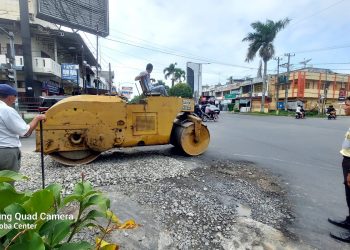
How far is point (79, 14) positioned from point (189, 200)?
22.1 meters

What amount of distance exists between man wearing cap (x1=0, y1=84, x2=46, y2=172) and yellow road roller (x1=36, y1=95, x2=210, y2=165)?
6.53 ft

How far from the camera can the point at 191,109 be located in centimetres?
717

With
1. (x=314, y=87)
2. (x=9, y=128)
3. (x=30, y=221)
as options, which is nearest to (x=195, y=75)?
(x=9, y=128)

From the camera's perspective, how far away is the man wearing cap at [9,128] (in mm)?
3193

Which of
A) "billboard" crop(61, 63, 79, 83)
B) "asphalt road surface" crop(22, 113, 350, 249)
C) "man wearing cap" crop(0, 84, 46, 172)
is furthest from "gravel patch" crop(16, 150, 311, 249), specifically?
"billboard" crop(61, 63, 79, 83)

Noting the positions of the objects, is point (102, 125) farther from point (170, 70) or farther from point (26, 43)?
point (170, 70)

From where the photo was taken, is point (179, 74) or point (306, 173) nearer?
point (306, 173)

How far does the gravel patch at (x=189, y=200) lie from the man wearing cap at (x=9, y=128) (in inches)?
44.2

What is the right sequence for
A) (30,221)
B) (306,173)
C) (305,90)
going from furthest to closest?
(305,90)
(306,173)
(30,221)

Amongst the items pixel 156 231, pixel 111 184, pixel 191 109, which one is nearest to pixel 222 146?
pixel 191 109

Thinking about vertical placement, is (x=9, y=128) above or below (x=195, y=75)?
below

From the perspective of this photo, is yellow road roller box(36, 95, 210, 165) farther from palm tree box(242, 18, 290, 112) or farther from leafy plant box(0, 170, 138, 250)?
palm tree box(242, 18, 290, 112)

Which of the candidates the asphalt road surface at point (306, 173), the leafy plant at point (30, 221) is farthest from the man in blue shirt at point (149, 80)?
the leafy plant at point (30, 221)

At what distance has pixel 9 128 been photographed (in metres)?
3.25
